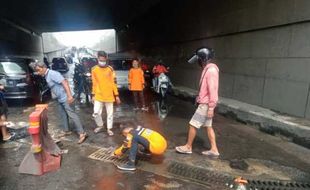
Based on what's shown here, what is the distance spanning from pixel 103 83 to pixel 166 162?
7.86 ft

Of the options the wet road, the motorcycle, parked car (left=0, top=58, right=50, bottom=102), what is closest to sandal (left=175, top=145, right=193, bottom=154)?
the wet road

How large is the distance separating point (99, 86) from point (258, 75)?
4957 millimetres

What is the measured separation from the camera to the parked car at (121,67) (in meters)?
13.9

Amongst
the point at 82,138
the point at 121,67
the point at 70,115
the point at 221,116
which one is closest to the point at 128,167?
the point at 82,138

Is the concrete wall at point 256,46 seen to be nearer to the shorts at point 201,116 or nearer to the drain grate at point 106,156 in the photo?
the shorts at point 201,116

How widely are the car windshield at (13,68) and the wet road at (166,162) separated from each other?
2.83 metres

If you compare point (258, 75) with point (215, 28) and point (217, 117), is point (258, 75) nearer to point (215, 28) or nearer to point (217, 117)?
point (217, 117)

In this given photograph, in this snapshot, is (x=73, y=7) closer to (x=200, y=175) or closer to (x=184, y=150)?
(x=184, y=150)

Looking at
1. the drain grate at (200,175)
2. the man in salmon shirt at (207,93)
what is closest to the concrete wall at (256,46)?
the man in salmon shirt at (207,93)

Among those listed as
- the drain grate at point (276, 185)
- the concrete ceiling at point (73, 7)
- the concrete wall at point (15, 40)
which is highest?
the concrete ceiling at point (73, 7)

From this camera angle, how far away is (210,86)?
5074mm

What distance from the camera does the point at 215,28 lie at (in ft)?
38.1

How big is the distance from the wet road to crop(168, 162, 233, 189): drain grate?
0.33ft

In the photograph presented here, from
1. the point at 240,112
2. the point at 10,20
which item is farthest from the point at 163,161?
the point at 10,20
